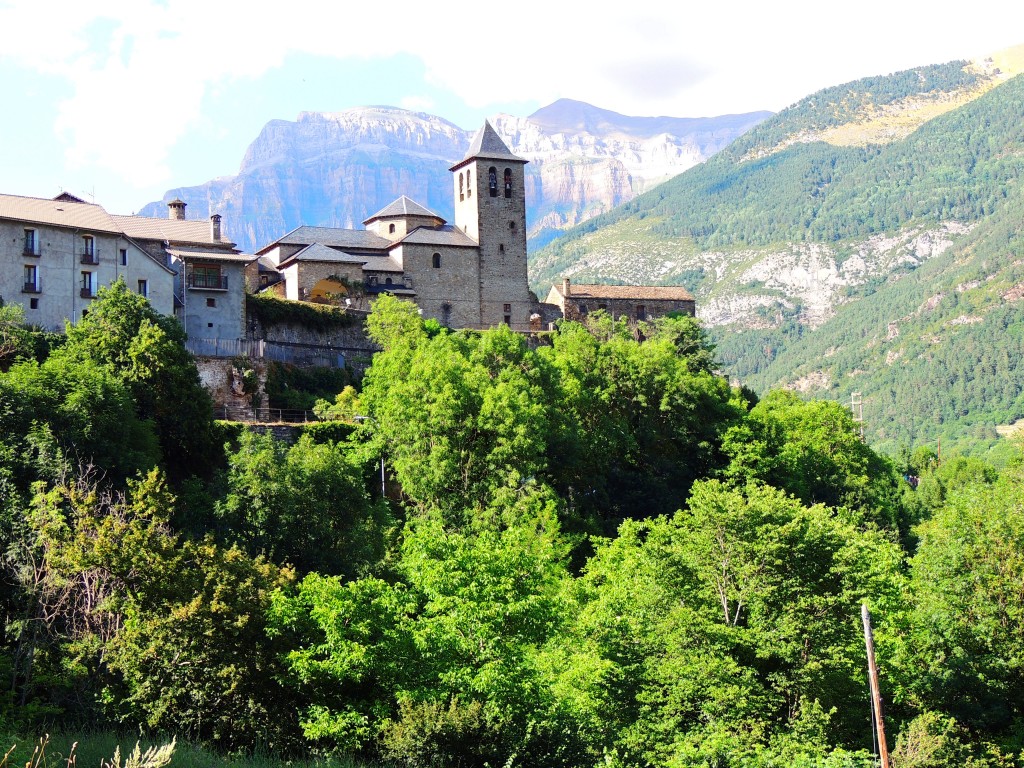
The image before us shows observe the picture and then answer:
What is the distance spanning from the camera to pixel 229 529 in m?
42.9

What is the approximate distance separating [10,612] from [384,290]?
50.1 meters

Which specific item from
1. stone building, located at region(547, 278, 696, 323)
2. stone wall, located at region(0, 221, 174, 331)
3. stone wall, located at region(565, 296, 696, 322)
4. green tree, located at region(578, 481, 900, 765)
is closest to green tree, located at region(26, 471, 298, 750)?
green tree, located at region(578, 481, 900, 765)

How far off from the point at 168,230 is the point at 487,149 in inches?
1159

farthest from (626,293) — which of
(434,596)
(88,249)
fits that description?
(434,596)

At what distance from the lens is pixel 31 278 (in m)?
59.0

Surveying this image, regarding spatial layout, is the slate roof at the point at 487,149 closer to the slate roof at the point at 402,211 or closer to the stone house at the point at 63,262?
the slate roof at the point at 402,211

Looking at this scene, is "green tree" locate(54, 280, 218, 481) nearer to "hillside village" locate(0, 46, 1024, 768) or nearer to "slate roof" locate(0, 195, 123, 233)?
"hillside village" locate(0, 46, 1024, 768)

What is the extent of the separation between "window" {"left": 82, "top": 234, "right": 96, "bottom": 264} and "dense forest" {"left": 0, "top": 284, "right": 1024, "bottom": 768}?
6.92m

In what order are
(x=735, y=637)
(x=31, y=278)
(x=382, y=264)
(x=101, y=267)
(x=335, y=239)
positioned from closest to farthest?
(x=735, y=637)
(x=31, y=278)
(x=101, y=267)
(x=382, y=264)
(x=335, y=239)

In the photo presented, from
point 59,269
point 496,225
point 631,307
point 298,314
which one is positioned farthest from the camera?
point 631,307

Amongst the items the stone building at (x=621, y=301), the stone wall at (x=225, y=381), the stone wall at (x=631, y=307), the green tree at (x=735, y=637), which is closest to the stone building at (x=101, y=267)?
the stone wall at (x=225, y=381)

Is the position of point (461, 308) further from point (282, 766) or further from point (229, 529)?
point (282, 766)

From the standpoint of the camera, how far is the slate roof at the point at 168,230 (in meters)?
69.9

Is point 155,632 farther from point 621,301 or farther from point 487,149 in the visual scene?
point 487,149
